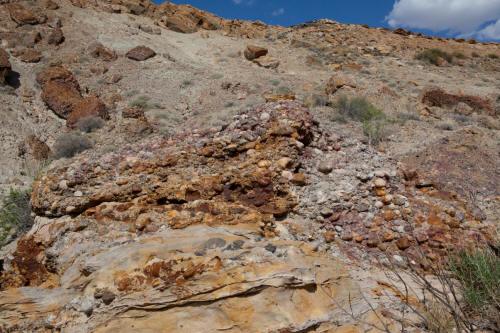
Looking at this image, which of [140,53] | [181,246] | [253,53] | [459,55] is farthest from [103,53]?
[459,55]

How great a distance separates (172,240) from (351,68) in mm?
17784

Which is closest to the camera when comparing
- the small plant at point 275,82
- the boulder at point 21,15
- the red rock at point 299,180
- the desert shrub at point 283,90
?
the red rock at point 299,180

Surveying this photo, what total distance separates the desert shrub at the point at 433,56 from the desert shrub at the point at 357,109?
13539 mm

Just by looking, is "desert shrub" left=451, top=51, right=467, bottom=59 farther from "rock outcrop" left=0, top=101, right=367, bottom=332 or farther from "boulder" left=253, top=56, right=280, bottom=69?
"rock outcrop" left=0, top=101, right=367, bottom=332

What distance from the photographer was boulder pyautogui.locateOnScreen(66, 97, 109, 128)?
10320mm

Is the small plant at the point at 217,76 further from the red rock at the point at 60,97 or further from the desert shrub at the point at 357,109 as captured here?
the desert shrub at the point at 357,109

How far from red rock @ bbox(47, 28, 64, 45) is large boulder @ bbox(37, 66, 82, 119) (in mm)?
3867

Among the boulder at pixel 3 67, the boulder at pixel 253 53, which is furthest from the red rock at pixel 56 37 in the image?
the boulder at pixel 253 53

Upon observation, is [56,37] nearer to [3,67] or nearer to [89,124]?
[3,67]

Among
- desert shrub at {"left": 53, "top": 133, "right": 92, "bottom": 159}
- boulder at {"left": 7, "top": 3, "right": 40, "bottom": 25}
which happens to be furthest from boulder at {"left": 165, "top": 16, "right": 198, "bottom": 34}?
desert shrub at {"left": 53, "top": 133, "right": 92, "bottom": 159}

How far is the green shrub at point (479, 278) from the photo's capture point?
2305 millimetres

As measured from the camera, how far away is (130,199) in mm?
3443

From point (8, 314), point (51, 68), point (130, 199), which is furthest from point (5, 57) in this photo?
point (8, 314)

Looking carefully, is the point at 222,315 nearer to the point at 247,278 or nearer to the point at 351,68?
the point at 247,278
